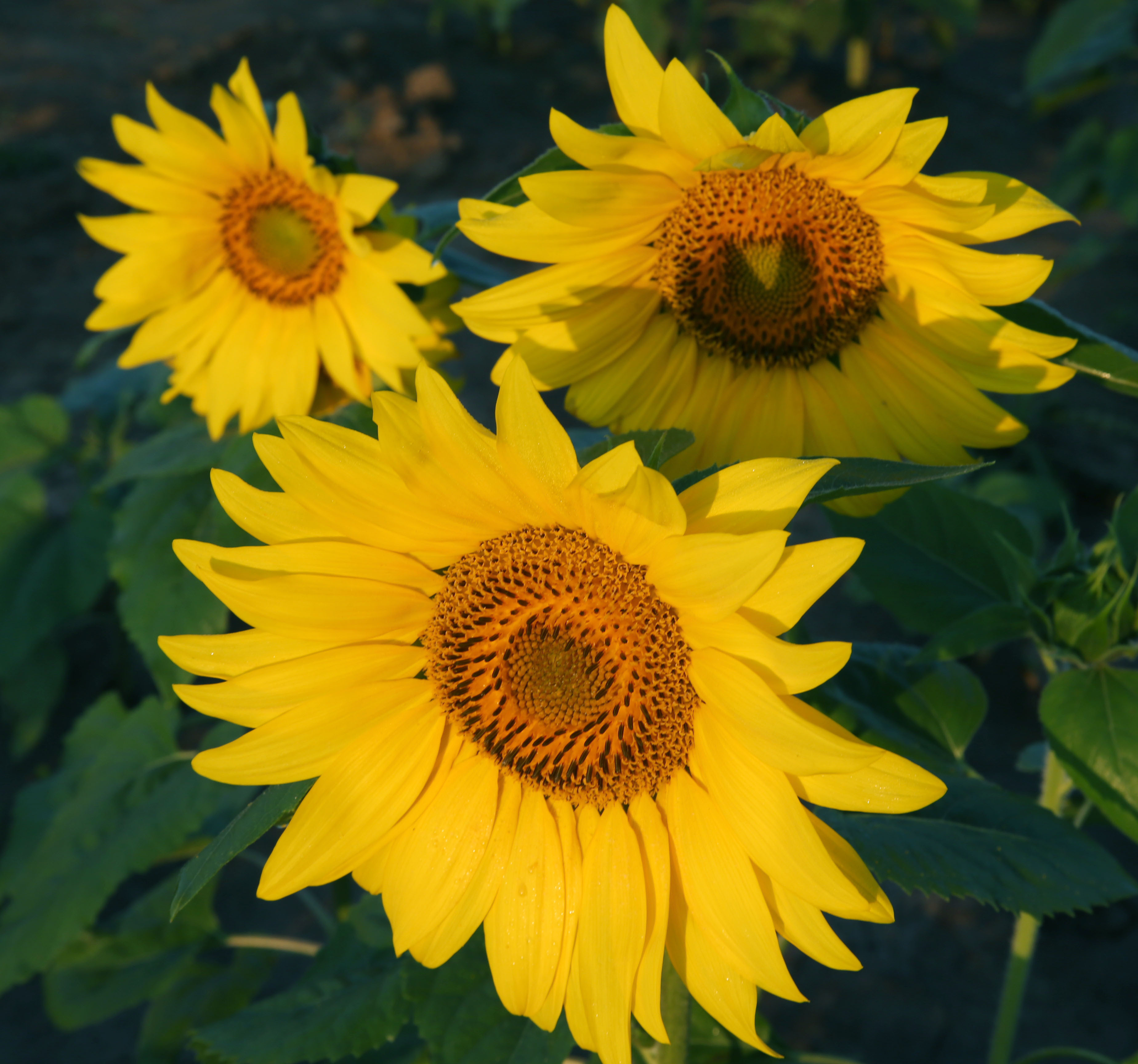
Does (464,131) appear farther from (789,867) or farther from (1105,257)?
(789,867)

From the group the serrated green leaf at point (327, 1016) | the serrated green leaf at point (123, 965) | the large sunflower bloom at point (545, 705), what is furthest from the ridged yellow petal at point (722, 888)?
the serrated green leaf at point (123, 965)

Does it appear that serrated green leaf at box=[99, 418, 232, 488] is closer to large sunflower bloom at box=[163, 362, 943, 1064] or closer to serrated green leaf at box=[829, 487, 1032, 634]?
large sunflower bloom at box=[163, 362, 943, 1064]

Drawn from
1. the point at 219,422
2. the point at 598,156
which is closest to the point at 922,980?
the point at 219,422

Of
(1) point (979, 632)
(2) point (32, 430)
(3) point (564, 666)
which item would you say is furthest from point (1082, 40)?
(3) point (564, 666)

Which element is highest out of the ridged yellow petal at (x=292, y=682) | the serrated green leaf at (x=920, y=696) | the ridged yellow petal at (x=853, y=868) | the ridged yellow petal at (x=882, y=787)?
the ridged yellow petal at (x=882, y=787)

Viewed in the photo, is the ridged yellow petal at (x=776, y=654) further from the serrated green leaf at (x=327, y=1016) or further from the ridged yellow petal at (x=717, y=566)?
the serrated green leaf at (x=327, y=1016)

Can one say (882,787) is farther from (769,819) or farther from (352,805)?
(352,805)
